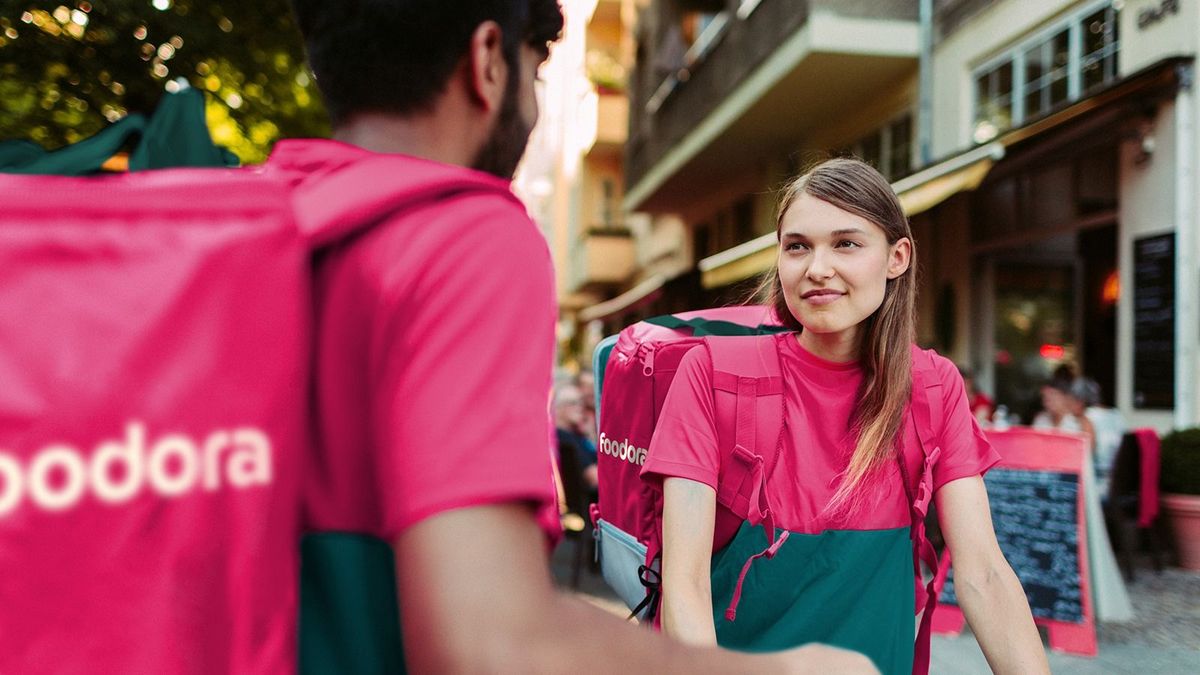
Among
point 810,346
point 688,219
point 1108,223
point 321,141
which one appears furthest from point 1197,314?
point 688,219

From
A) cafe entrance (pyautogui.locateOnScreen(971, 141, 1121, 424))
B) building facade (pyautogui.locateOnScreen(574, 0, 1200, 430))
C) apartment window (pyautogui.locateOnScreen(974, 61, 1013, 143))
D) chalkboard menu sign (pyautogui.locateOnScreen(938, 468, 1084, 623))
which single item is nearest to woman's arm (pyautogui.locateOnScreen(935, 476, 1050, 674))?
chalkboard menu sign (pyautogui.locateOnScreen(938, 468, 1084, 623))

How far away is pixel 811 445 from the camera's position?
190 centimetres

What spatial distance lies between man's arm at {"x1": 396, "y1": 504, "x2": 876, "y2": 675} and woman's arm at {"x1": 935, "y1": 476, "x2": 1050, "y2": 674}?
125 centimetres

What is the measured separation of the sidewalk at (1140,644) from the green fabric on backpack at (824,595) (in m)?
2.74

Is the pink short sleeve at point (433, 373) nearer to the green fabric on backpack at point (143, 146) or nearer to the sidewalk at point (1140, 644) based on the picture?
the green fabric on backpack at point (143, 146)

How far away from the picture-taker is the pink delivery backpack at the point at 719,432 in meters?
1.85

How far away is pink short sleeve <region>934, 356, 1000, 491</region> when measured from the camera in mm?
1887

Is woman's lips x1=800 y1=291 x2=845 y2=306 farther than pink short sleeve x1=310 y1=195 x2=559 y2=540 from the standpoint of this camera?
Yes

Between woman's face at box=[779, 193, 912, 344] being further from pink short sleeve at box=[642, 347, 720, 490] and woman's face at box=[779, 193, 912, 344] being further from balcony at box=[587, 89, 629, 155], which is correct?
balcony at box=[587, 89, 629, 155]

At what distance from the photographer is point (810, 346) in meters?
2.04

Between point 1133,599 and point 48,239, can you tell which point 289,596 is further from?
point 1133,599

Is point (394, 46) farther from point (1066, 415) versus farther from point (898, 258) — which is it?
point (1066, 415)

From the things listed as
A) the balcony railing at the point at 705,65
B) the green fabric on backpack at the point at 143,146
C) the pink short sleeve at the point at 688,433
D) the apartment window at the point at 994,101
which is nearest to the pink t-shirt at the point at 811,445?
the pink short sleeve at the point at 688,433

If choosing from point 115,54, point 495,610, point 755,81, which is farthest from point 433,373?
point 755,81
